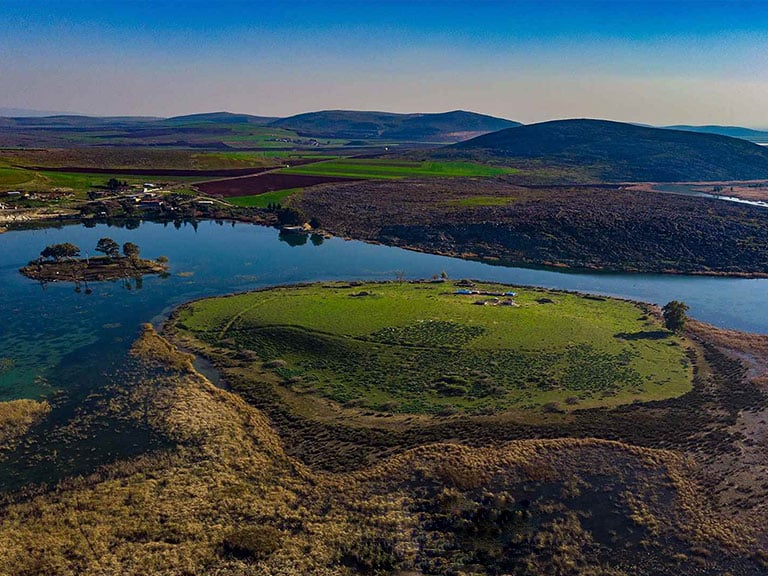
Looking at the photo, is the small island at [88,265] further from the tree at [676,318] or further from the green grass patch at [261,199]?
the tree at [676,318]

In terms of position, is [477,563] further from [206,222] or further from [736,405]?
[206,222]

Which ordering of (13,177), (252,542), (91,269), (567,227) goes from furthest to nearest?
(13,177)
(567,227)
(91,269)
(252,542)

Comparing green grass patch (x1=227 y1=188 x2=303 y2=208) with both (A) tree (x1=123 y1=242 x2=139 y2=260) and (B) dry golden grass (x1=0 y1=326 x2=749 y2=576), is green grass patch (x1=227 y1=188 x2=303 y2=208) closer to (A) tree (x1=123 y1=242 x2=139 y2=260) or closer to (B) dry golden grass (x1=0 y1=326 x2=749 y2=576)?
(A) tree (x1=123 y1=242 x2=139 y2=260)

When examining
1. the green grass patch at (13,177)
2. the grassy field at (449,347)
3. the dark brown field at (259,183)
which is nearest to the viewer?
the grassy field at (449,347)

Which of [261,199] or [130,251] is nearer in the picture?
[130,251]

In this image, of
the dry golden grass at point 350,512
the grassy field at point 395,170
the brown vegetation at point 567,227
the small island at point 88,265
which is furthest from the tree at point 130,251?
the grassy field at point 395,170

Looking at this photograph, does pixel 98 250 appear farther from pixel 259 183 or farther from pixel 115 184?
pixel 259 183

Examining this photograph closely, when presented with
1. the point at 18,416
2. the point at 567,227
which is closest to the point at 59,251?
the point at 18,416
